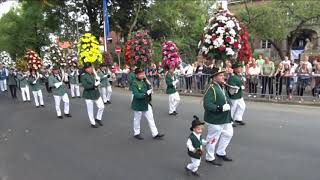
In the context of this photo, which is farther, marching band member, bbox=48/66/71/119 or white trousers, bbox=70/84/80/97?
white trousers, bbox=70/84/80/97

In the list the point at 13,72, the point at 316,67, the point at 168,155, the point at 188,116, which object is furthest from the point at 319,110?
the point at 13,72

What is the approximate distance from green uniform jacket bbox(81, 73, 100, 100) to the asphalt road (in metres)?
0.97

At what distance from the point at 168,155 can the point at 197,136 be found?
5.20 feet

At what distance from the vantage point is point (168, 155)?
7672 mm

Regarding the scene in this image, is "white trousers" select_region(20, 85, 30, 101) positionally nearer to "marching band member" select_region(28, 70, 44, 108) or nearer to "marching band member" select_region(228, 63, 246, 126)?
"marching band member" select_region(28, 70, 44, 108)

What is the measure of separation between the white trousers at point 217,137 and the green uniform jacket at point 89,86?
479 centimetres

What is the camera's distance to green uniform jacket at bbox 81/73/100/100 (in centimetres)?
1055

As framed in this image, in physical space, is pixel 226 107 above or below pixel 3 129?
above

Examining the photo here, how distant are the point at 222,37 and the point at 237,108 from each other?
2.24 meters

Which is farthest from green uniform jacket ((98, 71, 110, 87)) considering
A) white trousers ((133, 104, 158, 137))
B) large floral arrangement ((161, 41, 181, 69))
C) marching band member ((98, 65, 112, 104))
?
white trousers ((133, 104, 158, 137))

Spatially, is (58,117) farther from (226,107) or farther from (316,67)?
(316,67)

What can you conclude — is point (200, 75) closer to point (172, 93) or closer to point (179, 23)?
point (172, 93)

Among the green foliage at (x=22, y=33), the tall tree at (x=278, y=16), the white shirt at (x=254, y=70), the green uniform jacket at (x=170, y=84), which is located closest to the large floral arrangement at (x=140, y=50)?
the green uniform jacket at (x=170, y=84)

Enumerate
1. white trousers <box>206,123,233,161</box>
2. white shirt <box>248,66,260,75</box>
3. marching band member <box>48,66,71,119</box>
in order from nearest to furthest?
white trousers <box>206,123,233,161</box> → marching band member <box>48,66,71,119</box> → white shirt <box>248,66,260,75</box>
